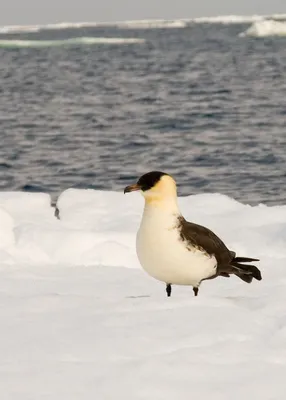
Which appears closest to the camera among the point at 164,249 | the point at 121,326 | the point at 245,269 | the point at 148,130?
the point at 121,326

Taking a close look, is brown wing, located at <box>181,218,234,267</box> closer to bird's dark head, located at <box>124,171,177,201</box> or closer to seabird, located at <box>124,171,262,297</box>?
seabird, located at <box>124,171,262,297</box>

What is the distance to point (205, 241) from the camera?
5.64 metres

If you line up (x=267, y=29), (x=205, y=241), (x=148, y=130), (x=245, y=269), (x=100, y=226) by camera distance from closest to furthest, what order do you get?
(x=205, y=241) < (x=245, y=269) < (x=100, y=226) < (x=148, y=130) < (x=267, y=29)

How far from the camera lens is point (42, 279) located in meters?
6.86

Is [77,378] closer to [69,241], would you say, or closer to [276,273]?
[276,273]

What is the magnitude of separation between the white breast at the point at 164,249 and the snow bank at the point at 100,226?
2367 millimetres

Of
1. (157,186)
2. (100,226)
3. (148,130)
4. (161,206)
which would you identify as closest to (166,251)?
(161,206)

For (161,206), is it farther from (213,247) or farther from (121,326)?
(121,326)

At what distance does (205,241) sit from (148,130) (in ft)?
73.9

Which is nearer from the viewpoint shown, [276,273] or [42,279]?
[42,279]

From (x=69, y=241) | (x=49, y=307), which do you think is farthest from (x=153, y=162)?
(x=49, y=307)

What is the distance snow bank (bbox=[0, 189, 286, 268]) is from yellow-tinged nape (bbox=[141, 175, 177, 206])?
2450 millimetres

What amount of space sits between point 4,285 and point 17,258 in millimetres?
1483

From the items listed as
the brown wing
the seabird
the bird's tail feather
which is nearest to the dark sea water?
the bird's tail feather
